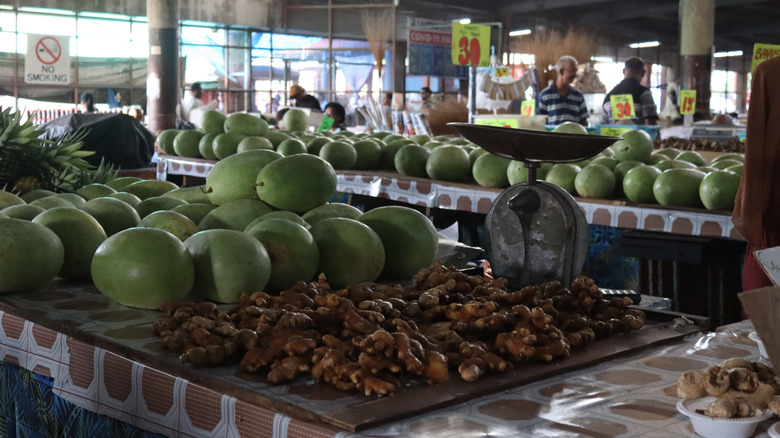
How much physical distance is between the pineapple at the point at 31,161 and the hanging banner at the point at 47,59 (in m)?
10.6

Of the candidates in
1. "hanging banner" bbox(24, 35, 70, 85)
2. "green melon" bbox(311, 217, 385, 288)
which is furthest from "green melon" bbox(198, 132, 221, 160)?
"hanging banner" bbox(24, 35, 70, 85)

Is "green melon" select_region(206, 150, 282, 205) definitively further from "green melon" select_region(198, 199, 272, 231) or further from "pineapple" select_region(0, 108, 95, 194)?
"pineapple" select_region(0, 108, 95, 194)

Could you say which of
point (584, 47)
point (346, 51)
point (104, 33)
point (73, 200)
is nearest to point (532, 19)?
point (346, 51)

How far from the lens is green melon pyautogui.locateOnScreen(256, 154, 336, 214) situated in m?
2.22

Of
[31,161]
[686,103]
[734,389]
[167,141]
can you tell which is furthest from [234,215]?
[686,103]

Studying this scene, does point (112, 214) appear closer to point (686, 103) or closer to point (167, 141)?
point (167, 141)

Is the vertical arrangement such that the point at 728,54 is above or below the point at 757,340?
above

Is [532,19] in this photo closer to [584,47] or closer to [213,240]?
[584,47]

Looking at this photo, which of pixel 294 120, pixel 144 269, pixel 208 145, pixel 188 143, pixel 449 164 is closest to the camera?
pixel 144 269

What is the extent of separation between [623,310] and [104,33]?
49.8 feet

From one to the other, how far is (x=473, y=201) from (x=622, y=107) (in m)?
3.30

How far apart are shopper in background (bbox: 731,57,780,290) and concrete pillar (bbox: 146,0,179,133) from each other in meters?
11.1

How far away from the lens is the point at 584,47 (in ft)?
42.6

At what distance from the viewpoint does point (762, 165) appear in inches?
104
